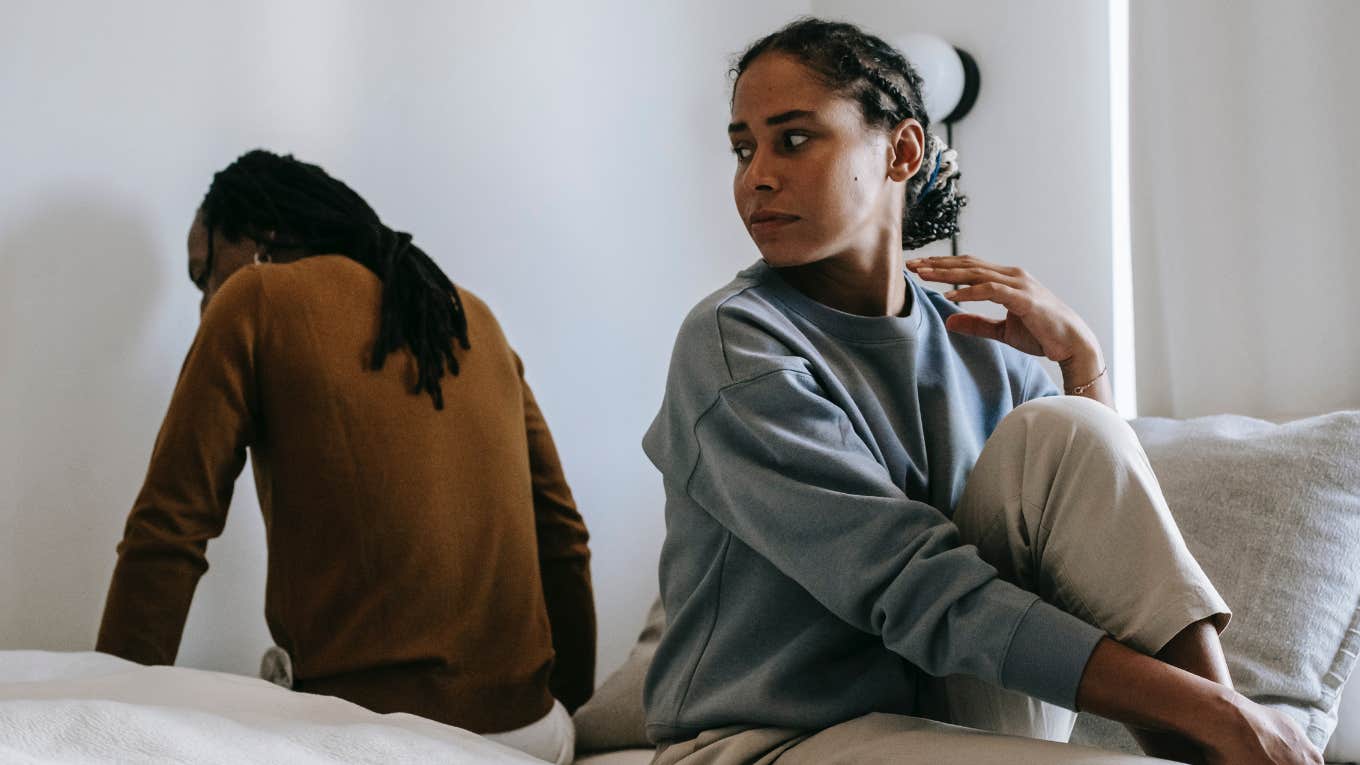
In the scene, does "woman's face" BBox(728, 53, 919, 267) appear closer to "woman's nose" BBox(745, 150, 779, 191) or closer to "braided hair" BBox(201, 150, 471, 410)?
"woman's nose" BBox(745, 150, 779, 191)

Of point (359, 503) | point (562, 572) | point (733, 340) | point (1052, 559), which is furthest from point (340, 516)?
point (1052, 559)

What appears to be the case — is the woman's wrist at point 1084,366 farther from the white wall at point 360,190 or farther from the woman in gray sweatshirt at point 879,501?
the white wall at point 360,190

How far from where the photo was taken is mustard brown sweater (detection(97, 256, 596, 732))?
145cm

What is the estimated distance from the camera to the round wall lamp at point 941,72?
2.23 meters

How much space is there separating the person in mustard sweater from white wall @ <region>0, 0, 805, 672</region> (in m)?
0.39

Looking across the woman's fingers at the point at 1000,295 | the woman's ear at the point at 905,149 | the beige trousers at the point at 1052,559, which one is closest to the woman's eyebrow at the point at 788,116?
the woman's ear at the point at 905,149

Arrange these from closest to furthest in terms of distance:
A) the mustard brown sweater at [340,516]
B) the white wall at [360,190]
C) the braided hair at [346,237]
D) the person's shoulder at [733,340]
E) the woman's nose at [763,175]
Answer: the person's shoulder at [733,340], the woman's nose at [763,175], the mustard brown sweater at [340,516], the braided hair at [346,237], the white wall at [360,190]

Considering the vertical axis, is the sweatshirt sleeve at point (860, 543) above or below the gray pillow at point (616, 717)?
above

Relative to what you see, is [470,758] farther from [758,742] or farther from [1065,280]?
[1065,280]

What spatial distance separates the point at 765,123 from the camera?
123cm

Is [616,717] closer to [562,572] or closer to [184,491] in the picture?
[562,572]

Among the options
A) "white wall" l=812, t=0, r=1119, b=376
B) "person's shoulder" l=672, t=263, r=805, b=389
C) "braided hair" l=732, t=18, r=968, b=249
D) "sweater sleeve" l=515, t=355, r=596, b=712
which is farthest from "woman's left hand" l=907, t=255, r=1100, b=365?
"white wall" l=812, t=0, r=1119, b=376

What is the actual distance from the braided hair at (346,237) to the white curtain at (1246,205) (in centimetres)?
109

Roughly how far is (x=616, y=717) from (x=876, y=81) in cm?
85
